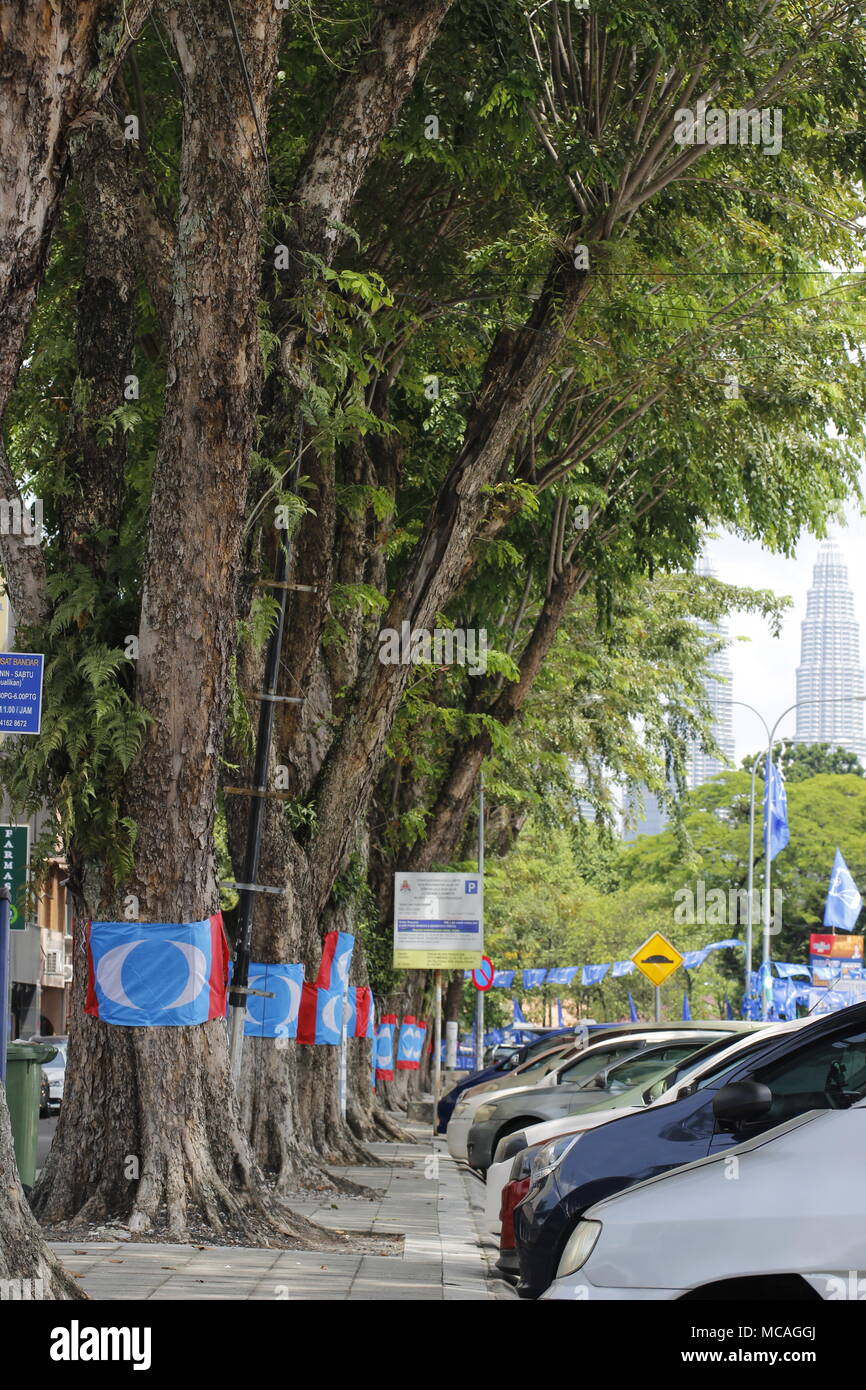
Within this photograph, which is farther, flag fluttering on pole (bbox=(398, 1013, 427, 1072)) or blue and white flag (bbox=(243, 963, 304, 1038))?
flag fluttering on pole (bbox=(398, 1013, 427, 1072))

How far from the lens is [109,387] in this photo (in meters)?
11.5

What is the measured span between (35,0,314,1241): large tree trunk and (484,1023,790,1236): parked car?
55.2 inches

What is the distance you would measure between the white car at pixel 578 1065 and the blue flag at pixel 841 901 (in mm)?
20123

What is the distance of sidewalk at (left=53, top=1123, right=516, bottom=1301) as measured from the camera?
835 cm

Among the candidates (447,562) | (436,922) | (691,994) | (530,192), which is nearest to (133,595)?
(447,562)

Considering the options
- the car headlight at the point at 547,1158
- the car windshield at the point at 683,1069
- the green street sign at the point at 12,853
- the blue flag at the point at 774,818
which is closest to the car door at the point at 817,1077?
the car headlight at the point at 547,1158

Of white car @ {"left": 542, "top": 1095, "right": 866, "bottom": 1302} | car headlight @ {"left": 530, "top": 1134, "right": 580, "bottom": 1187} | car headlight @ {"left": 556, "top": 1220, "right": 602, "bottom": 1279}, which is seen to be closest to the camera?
white car @ {"left": 542, "top": 1095, "right": 866, "bottom": 1302}

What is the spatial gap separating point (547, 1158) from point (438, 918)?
47.3 feet

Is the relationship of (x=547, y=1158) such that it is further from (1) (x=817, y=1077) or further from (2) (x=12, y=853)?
(2) (x=12, y=853)

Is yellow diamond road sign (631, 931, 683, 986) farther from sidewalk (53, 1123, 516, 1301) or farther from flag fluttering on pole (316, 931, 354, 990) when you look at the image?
sidewalk (53, 1123, 516, 1301)

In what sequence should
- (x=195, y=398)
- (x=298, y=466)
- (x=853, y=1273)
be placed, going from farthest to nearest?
(x=298, y=466) → (x=195, y=398) → (x=853, y=1273)

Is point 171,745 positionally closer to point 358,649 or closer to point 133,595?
point 133,595

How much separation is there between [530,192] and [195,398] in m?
6.73

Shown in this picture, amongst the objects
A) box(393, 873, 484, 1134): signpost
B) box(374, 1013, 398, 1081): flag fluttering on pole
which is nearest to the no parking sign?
box(374, 1013, 398, 1081): flag fluttering on pole
